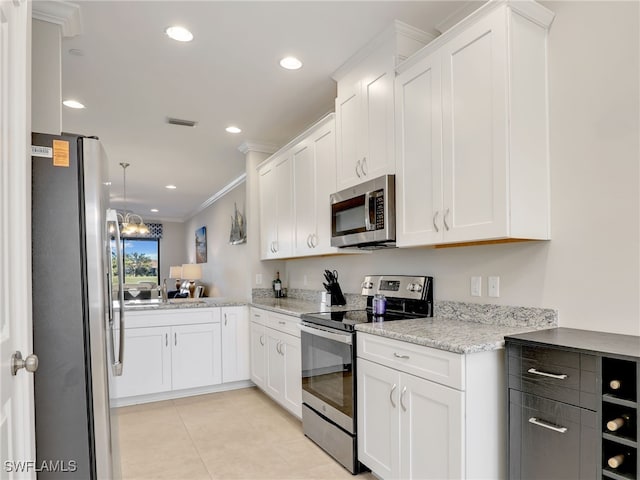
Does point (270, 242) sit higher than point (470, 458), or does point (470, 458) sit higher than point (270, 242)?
point (270, 242)

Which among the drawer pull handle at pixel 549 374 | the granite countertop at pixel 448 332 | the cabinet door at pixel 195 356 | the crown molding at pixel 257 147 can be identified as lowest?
the cabinet door at pixel 195 356

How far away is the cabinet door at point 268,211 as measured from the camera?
410cm

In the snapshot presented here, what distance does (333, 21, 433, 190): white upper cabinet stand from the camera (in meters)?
2.40

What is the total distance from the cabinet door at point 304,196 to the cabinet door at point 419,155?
1145 mm

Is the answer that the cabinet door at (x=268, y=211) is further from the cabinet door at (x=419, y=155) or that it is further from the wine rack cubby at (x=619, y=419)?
the wine rack cubby at (x=619, y=419)

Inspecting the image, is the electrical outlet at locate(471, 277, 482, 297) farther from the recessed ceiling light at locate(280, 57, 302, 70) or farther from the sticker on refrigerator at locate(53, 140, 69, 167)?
the sticker on refrigerator at locate(53, 140, 69, 167)

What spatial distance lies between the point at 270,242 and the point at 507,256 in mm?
2552

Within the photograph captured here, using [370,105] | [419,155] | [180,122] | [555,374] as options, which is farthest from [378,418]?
[180,122]

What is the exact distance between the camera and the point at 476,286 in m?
2.27

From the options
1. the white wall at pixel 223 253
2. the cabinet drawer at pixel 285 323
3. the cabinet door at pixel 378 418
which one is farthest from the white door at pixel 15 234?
the white wall at pixel 223 253

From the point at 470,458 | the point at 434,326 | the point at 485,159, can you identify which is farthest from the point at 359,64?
the point at 470,458

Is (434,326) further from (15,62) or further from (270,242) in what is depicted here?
(270,242)

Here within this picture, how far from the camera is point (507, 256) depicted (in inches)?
83.7

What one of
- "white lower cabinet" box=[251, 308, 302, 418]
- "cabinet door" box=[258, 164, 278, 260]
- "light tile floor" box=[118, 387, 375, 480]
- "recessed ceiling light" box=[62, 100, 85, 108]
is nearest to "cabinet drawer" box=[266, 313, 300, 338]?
"white lower cabinet" box=[251, 308, 302, 418]
